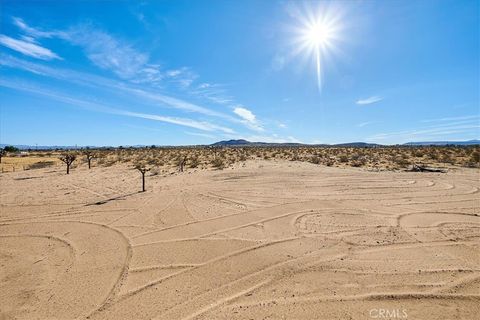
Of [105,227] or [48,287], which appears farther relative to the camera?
[105,227]

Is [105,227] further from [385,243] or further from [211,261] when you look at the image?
[385,243]

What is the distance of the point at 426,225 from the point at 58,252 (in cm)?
1034

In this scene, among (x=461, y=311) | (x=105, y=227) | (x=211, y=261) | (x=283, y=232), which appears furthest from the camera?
(x=105, y=227)

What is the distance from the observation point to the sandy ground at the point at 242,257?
14.3ft

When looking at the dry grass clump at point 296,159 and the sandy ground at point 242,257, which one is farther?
the dry grass clump at point 296,159

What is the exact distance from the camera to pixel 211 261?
5836 mm

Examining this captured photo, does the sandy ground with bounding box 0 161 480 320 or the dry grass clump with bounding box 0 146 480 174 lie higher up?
the dry grass clump with bounding box 0 146 480 174

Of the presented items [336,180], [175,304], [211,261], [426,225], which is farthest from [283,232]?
[336,180]

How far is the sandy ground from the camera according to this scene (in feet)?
14.3

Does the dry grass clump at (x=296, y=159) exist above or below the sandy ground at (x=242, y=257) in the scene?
above

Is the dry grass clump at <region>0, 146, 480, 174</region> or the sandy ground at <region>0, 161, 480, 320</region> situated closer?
the sandy ground at <region>0, 161, 480, 320</region>

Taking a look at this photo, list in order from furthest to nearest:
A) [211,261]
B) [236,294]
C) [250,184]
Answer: [250,184] → [211,261] → [236,294]

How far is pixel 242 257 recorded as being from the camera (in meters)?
6.04

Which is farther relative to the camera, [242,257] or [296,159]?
[296,159]
